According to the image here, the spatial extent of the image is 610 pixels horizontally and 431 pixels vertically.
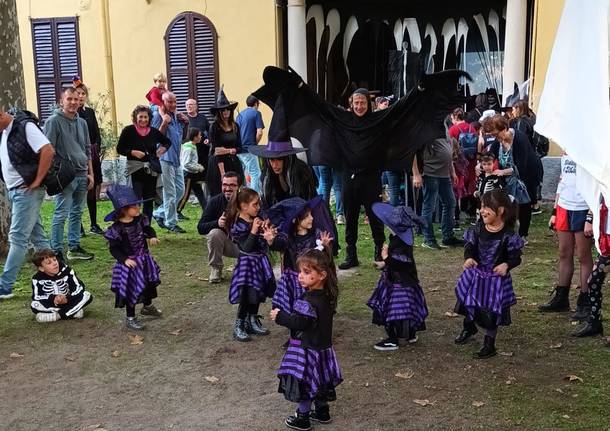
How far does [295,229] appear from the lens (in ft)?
15.9

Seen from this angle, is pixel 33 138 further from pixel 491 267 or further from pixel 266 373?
pixel 491 267

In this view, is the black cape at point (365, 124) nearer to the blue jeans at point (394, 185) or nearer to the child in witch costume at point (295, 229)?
the child in witch costume at point (295, 229)

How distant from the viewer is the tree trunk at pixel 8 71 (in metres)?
7.48

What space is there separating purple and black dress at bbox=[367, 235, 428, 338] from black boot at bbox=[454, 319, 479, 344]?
0.32 m

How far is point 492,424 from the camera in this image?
12.3ft

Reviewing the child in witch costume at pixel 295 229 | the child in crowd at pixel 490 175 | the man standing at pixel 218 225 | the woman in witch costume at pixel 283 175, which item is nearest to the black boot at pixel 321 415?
the child in witch costume at pixel 295 229

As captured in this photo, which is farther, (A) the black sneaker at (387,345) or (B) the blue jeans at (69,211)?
(B) the blue jeans at (69,211)

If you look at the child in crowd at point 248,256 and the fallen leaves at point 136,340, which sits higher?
the child in crowd at point 248,256

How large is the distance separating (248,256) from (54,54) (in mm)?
9853

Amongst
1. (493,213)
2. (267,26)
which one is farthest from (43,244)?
(267,26)

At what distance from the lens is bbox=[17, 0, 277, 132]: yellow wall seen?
488 inches

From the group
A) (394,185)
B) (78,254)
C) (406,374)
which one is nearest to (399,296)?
(406,374)

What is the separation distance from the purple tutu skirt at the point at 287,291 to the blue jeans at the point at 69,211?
3521 mm

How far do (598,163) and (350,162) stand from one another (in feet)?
13.5
